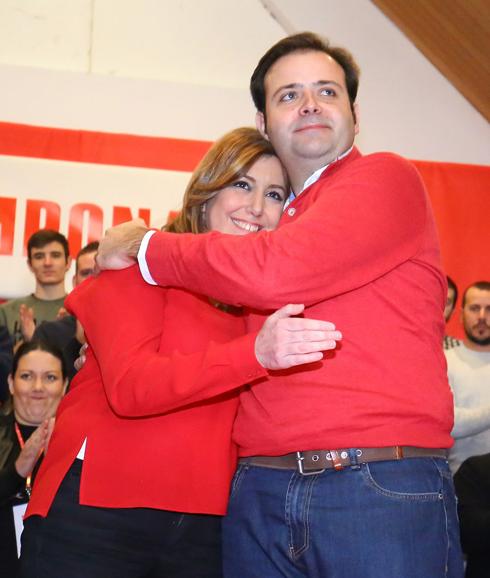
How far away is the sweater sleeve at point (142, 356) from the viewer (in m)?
1.77

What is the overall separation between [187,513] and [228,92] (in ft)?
16.1

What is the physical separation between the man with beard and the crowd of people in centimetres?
230

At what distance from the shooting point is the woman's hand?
2840 millimetres

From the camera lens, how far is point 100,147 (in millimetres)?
5859

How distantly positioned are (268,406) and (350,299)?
30cm

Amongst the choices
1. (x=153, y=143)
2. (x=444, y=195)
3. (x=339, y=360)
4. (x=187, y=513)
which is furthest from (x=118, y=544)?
(x=444, y=195)

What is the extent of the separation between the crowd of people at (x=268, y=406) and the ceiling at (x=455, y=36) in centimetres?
450

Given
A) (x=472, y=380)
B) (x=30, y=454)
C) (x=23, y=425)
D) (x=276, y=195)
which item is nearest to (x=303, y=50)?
(x=276, y=195)

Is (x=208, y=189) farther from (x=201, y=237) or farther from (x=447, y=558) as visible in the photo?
(x=447, y=558)

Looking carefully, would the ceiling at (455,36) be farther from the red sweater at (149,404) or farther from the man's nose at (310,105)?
the red sweater at (149,404)

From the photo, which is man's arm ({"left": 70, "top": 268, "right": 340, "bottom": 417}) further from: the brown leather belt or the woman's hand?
the woman's hand

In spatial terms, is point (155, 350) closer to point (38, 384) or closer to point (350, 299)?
point (350, 299)

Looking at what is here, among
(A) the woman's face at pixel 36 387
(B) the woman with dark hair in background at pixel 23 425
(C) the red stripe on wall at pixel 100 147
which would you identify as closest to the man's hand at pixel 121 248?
(B) the woman with dark hair in background at pixel 23 425

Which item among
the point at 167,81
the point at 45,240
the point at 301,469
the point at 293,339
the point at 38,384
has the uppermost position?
the point at 167,81
